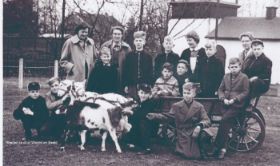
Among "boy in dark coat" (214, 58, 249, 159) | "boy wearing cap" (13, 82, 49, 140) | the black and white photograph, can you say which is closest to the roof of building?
the black and white photograph

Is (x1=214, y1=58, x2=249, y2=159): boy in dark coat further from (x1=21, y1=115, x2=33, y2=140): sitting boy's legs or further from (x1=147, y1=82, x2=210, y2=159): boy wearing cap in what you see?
(x1=21, y1=115, x2=33, y2=140): sitting boy's legs

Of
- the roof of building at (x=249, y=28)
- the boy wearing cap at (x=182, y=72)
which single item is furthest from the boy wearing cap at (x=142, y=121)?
the roof of building at (x=249, y=28)

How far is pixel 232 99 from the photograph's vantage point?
6.12 meters

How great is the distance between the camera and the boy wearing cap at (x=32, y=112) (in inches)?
263

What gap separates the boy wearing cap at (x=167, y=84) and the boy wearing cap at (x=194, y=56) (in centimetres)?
33

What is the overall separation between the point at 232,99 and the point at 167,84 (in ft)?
3.35

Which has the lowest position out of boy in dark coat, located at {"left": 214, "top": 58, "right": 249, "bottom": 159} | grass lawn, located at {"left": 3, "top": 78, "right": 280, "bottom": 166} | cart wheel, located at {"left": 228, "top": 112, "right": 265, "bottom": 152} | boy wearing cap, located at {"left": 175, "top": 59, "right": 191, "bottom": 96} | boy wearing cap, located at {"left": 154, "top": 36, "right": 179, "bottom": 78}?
grass lawn, located at {"left": 3, "top": 78, "right": 280, "bottom": 166}

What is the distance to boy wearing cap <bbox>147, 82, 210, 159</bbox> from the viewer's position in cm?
595

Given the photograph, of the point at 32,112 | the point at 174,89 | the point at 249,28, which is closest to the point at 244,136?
the point at 174,89

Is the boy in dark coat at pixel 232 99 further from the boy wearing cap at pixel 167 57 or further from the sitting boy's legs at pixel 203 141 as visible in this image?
the boy wearing cap at pixel 167 57

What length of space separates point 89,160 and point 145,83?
5.63ft

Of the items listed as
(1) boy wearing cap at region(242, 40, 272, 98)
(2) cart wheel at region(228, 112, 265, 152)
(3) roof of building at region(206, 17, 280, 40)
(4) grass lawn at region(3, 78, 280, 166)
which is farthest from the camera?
(3) roof of building at region(206, 17, 280, 40)

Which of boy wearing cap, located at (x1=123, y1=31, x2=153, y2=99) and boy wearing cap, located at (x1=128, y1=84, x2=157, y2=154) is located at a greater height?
boy wearing cap, located at (x1=123, y1=31, x2=153, y2=99)

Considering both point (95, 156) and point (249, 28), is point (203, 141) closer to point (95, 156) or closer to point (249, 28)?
point (95, 156)
